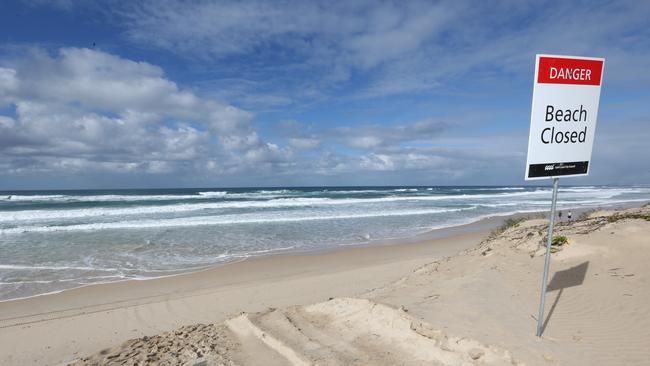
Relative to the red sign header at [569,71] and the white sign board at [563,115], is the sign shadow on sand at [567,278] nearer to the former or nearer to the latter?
the white sign board at [563,115]

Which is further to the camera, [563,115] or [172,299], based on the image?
[172,299]

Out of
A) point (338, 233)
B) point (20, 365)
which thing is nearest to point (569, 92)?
point (20, 365)

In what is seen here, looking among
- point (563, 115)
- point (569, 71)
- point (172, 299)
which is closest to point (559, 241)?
point (563, 115)

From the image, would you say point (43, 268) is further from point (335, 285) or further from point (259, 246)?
point (335, 285)

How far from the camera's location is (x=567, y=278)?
5.97 meters

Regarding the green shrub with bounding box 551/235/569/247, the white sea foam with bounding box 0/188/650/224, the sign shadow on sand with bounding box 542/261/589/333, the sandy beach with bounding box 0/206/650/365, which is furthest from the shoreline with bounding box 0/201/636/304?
the white sea foam with bounding box 0/188/650/224

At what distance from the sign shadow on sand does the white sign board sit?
2.67 m

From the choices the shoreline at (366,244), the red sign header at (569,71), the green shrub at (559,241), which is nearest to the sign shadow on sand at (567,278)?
the green shrub at (559,241)

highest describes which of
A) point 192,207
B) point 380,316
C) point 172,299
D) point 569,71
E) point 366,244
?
point 569,71

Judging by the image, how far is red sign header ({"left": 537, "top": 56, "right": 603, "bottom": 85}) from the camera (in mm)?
3402

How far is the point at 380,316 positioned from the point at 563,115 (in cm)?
308

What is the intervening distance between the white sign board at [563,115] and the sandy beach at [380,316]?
1.94 metres

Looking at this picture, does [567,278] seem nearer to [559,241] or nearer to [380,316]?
[559,241]

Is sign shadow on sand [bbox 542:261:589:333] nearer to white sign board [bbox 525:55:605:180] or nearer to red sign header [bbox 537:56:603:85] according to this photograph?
white sign board [bbox 525:55:605:180]
